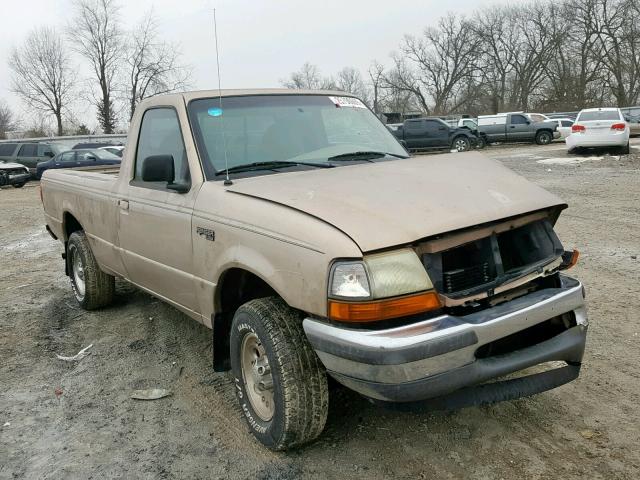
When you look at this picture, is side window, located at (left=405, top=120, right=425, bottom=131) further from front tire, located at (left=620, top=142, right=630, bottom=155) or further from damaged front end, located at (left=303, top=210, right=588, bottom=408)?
damaged front end, located at (left=303, top=210, right=588, bottom=408)

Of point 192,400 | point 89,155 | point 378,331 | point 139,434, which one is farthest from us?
point 89,155

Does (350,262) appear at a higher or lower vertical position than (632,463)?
higher

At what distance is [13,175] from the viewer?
73.9 ft

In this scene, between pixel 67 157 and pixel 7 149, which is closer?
pixel 67 157

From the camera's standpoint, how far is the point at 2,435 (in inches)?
132

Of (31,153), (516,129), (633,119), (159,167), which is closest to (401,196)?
(159,167)

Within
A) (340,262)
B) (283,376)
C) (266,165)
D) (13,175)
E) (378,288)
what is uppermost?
(266,165)

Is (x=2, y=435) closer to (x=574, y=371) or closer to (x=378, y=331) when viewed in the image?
(x=378, y=331)

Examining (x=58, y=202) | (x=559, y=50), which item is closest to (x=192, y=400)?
(x=58, y=202)

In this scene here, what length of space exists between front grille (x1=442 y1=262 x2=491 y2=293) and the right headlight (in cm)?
14

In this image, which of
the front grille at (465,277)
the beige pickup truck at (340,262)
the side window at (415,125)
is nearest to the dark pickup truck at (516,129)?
the side window at (415,125)

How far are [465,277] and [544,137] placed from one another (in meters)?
28.6

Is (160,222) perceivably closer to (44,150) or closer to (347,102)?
(347,102)

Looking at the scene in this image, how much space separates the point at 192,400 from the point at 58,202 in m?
3.19
